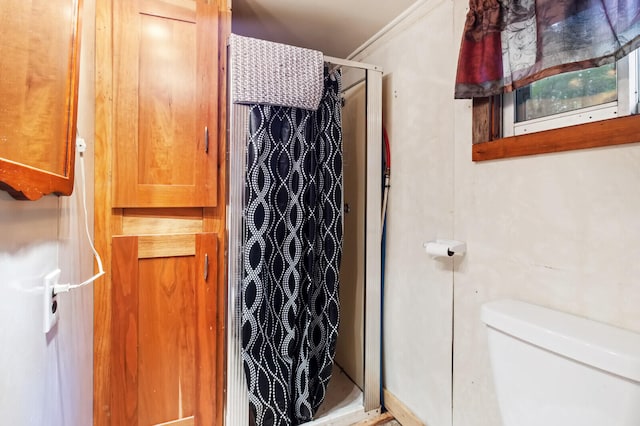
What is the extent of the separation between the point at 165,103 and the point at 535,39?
132 cm

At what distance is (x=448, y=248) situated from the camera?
114 centimetres

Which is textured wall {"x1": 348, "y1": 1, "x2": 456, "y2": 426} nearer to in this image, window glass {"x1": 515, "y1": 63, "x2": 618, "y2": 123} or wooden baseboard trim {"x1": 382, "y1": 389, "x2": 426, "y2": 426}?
wooden baseboard trim {"x1": 382, "y1": 389, "x2": 426, "y2": 426}

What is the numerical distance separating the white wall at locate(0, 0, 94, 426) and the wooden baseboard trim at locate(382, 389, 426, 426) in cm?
129

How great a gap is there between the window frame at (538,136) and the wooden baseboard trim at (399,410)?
1196 millimetres

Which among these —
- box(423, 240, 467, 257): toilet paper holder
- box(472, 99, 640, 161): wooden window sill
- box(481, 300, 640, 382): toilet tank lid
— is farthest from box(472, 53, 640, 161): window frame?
box(481, 300, 640, 382): toilet tank lid

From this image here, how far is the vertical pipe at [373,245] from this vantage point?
1.53 meters

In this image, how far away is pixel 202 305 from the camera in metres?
1.28

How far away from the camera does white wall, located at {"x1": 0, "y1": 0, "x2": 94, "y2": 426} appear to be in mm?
477

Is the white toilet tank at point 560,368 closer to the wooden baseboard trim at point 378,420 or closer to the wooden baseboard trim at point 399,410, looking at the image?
the wooden baseboard trim at point 399,410

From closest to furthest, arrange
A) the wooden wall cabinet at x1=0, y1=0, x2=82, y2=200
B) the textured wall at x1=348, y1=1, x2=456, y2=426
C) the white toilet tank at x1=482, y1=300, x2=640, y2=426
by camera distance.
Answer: the wooden wall cabinet at x1=0, y1=0, x2=82, y2=200 → the white toilet tank at x1=482, y1=300, x2=640, y2=426 → the textured wall at x1=348, y1=1, x2=456, y2=426

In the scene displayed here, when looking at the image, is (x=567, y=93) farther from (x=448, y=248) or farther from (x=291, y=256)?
(x=291, y=256)

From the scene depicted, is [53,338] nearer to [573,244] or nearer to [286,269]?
[286,269]

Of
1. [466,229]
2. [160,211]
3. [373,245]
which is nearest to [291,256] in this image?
[373,245]

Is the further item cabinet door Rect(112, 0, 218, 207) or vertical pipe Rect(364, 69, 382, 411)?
vertical pipe Rect(364, 69, 382, 411)
